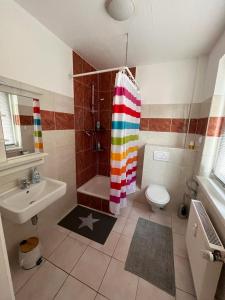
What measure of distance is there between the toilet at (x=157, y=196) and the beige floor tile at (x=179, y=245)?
39 cm

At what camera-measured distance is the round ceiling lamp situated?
1.13 meters

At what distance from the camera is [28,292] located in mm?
1155

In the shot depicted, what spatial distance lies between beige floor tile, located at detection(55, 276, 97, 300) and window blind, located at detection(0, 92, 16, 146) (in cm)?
141

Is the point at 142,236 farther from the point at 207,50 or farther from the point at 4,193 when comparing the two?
the point at 207,50

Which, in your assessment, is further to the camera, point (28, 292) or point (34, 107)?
point (34, 107)

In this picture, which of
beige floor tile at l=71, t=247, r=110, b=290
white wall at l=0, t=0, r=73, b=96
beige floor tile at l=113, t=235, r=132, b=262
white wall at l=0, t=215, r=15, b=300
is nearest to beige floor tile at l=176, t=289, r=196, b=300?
beige floor tile at l=113, t=235, r=132, b=262

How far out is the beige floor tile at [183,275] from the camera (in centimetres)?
122

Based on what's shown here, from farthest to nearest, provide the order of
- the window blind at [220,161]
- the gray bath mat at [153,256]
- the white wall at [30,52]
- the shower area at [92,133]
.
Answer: the shower area at [92,133] < the window blind at [220,161] < the gray bath mat at [153,256] < the white wall at [30,52]

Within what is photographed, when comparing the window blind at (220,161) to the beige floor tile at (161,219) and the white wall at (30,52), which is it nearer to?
the beige floor tile at (161,219)

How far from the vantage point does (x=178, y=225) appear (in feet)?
6.39

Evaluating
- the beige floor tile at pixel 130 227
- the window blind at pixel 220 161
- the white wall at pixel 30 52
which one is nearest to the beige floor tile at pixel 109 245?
the beige floor tile at pixel 130 227

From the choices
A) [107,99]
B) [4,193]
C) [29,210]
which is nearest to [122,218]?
[29,210]

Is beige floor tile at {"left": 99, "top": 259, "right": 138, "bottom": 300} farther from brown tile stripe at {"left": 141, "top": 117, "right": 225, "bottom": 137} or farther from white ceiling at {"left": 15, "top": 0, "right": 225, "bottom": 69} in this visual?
white ceiling at {"left": 15, "top": 0, "right": 225, "bottom": 69}

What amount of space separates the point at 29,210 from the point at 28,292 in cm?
73
